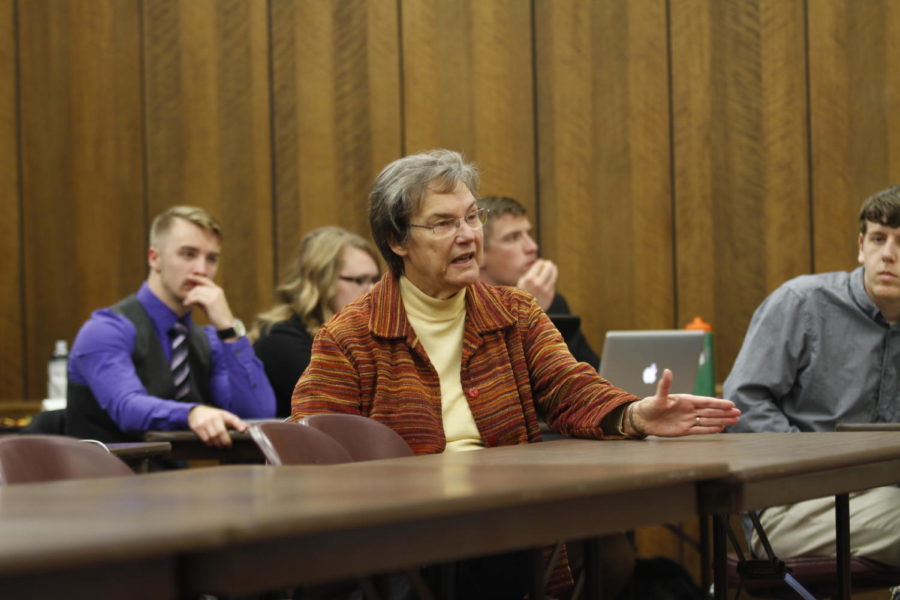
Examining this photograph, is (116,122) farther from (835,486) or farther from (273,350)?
(835,486)

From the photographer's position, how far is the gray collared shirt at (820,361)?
3.30 meters

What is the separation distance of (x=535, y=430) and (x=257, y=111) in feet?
10.7

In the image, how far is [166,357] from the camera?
418cm

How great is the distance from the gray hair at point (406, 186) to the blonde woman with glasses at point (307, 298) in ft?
5.23

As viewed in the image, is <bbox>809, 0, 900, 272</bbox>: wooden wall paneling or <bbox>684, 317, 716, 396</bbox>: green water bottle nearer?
<bbox>684, 317, 716, 396</bbox>: green water bottle

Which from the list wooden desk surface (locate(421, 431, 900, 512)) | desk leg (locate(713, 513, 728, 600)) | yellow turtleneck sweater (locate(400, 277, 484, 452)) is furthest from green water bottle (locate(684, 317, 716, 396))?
desk leg (locate(713, 513, 728, 600))

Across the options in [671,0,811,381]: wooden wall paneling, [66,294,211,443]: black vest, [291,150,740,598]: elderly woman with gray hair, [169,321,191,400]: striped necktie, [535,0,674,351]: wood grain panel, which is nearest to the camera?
[291,150,740,598]: elderly woman with gray hair

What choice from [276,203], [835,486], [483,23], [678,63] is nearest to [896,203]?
[835,486]

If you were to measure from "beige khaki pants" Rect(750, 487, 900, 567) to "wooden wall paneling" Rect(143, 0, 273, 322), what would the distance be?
3.02 meters

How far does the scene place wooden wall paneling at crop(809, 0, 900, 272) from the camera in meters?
5.00

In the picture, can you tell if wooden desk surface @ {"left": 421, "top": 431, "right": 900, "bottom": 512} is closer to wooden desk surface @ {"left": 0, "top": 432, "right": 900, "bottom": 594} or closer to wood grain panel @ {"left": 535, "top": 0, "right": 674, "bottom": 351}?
wooden desk surface @ {"left": 0, "top": 432, "right": 900, "bottom": 594}

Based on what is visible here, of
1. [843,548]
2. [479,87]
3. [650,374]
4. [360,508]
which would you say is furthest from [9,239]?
[360,508]

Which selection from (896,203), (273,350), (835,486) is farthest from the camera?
(273,350)

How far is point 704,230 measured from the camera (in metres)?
5.19
